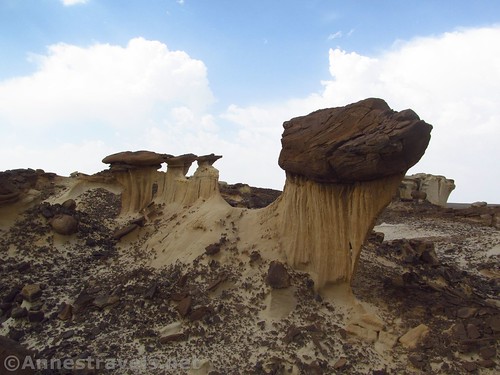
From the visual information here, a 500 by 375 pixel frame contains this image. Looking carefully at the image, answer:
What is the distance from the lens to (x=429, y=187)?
23.7m

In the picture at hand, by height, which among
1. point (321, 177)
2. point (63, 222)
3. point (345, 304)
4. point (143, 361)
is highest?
point (321, 177)

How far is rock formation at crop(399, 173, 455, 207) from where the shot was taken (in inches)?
926

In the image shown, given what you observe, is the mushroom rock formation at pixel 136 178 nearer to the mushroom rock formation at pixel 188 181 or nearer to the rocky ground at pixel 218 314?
the mushroom rock formation at pixel 188 181

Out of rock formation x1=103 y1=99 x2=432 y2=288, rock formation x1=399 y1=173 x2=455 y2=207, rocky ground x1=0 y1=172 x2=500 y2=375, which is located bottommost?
rocky ground x1=0 y1=172 x2=500 y2=375

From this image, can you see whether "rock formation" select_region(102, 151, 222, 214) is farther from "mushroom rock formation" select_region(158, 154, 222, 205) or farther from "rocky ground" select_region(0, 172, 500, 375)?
"rocky ground" select_region(0, 172, 500, 375)

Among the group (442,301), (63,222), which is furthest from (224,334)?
(63,222)

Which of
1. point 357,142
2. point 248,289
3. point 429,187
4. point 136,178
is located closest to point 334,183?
point 357,142

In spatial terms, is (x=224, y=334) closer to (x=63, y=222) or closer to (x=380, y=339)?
(x=380, y=339)

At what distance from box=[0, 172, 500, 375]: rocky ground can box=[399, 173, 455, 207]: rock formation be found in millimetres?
14101

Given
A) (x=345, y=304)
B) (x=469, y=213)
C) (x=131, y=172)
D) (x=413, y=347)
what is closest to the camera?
(x=413, y=347)

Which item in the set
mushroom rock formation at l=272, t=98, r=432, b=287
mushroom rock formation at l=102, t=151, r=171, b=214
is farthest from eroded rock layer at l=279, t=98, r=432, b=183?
mushroom rock formation at l=102, t=151, r=171, b=214

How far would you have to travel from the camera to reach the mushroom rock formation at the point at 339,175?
6.41m

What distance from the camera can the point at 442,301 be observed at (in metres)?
7.52

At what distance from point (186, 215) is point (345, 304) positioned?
4463 mm
